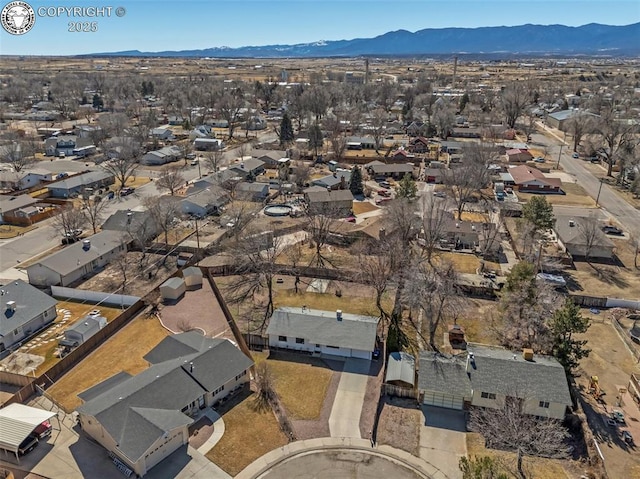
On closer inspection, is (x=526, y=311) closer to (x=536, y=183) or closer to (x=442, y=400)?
(x=442, y=400)

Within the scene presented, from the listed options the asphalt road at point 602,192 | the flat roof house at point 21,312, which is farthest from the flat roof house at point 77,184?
the asphalt road at point 602,192

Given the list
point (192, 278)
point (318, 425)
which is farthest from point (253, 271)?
point (318, 425)

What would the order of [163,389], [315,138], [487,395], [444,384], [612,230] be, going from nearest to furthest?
1. [163,389]
2. [487,395]
3. [444,384]
4. [612,230]
5. [315,138]

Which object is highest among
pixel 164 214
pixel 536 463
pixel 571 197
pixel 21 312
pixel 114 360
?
pixel 164 214

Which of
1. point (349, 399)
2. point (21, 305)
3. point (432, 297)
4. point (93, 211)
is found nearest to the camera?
point (349, 399)

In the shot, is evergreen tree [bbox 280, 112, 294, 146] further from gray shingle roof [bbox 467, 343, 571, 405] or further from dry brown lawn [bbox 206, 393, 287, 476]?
dry brown lawn [bbox 206, 393, 287, 476]

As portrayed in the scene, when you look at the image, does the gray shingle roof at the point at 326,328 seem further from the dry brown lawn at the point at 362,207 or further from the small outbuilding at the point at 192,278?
the dry brown lawn at the point at 362,207
